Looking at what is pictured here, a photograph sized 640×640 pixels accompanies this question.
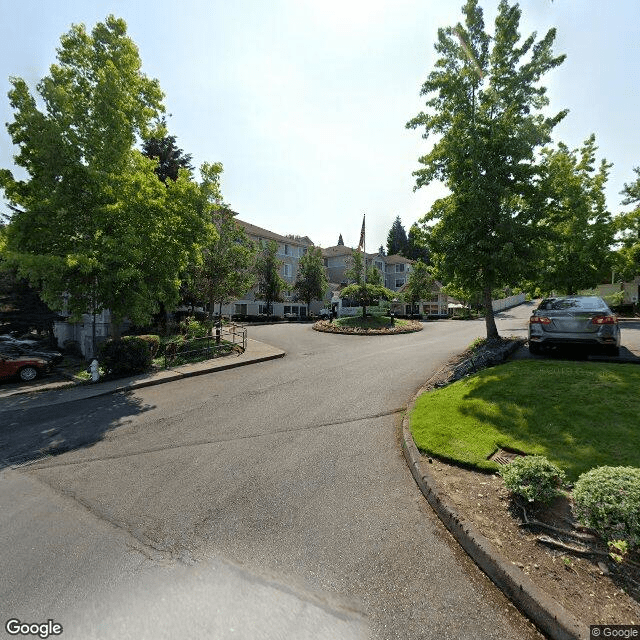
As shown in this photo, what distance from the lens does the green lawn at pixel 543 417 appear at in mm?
4801

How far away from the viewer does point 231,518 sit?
4164 mm

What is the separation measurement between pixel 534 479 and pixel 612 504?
0.76 meters

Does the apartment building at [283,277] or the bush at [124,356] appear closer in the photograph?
the bush at [124,356]

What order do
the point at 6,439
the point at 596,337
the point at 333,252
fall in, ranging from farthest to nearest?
1. the point at 333,252
2. the point at 596,337
3. the point at 6,439

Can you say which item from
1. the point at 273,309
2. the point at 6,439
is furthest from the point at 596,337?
the point at 273,309

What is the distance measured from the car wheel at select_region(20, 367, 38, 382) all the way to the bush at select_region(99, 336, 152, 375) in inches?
136

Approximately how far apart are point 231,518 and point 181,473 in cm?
163

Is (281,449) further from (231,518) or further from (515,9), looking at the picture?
(515,9)

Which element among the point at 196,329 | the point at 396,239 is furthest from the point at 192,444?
the point at 396,239

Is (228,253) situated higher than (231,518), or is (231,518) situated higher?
(228,253)

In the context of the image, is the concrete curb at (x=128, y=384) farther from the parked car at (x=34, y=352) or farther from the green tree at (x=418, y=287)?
the green tree at (x=418, y=287)

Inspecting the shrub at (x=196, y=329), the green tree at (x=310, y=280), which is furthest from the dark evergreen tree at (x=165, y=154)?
the green tree at (x=310, y=280)

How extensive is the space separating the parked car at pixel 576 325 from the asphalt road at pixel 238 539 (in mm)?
4795

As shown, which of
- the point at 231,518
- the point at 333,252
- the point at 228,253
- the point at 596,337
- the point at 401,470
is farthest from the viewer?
the point at 333,252
